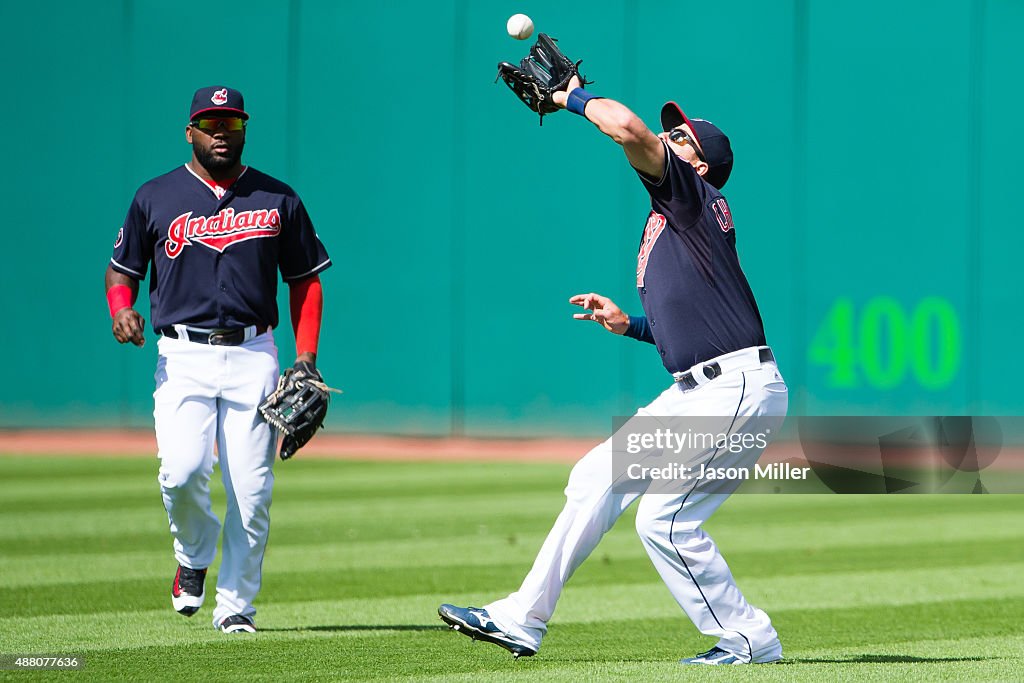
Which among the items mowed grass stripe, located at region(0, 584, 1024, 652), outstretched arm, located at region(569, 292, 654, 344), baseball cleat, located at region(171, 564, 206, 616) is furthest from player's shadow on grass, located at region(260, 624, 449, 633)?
outstretched arm, located at region(569, 292, 654, 344)

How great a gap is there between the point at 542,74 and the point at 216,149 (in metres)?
1.72

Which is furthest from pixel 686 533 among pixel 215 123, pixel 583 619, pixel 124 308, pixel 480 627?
pixel 215 123

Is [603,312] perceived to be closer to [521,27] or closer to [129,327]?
[521,27]

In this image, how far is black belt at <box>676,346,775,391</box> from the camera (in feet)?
16.9

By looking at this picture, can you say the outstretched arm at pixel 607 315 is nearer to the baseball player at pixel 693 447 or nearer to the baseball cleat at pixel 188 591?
the baseball player at pixel 693 447

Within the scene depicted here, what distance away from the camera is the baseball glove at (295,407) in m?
6.19

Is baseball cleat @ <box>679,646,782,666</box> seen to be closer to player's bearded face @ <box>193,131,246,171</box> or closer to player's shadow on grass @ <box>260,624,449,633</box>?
player's shadow on grass @ <box>260,624,449,633</box>

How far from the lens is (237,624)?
607 centimetres

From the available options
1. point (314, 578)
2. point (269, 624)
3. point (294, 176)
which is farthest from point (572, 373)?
point (269, 624)

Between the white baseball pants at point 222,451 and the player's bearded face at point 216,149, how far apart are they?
807 millimetres

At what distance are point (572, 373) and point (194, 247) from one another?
488 inches

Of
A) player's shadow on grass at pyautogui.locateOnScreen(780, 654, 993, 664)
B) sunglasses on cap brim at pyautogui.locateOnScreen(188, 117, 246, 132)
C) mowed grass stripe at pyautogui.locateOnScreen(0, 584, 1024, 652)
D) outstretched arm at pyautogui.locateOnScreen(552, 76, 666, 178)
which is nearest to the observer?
outstretched arm at pyautogui.locateOnScreen(552, 76, 666, 178)

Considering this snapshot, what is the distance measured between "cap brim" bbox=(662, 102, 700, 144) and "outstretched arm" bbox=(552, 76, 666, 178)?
552 millimetres

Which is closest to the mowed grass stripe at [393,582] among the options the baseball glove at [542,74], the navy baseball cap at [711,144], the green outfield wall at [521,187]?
the navy baseball cap at [711,144]
